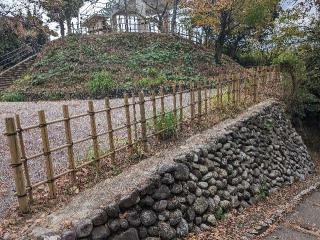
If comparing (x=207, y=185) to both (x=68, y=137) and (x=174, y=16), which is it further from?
(x=174, y=16)

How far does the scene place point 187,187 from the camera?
606 cm

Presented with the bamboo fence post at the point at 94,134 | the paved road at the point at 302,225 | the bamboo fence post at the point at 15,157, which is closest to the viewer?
the bamboo fence post at the point at 15,157

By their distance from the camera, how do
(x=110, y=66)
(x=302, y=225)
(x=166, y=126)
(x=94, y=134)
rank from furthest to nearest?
(x=110, y=66) < (x=166, y=126) < (x=302, y=225) < (x=94, y=134)

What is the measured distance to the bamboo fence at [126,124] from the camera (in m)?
4.52

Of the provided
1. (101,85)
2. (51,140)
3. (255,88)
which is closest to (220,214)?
(51,140)

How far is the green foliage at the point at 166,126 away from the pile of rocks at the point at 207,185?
74 centimetres

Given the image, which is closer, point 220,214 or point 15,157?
point 15,157

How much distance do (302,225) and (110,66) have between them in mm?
13562

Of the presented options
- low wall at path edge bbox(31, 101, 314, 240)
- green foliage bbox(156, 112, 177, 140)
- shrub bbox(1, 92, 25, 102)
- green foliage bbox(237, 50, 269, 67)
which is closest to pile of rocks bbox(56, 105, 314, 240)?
low wall at path edge bbox(31, 101, 314, 240)

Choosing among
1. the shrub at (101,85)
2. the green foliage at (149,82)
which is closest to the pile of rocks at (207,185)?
the green foliage at (149,82)

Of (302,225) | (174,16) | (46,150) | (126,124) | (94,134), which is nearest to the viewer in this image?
(46,150)

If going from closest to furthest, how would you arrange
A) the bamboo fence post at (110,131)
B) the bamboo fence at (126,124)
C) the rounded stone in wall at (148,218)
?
the bamboo fence at (126,124)
the rounded stone in wall at (148,218)
the bamboo fence post at (110,131)

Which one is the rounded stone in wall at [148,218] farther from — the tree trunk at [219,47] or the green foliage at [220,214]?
the tree trunk at [219,47]

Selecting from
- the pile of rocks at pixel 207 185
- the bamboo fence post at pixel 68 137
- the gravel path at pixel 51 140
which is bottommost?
the pile of rocks at pixel 207 185
